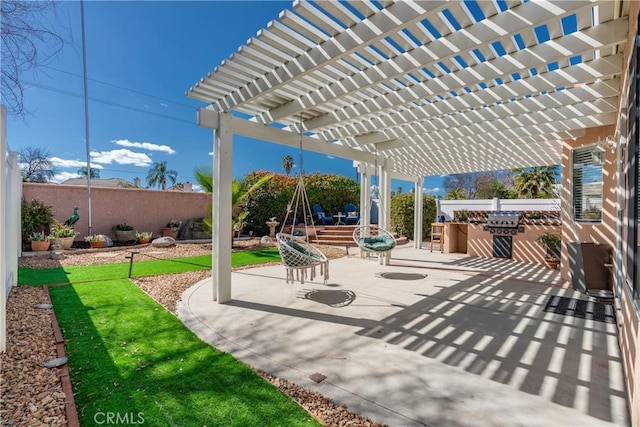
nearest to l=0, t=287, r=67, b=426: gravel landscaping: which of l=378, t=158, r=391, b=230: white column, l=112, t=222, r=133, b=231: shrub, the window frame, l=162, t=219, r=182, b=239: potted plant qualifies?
l=378, t=158, r=391, b=230: white column

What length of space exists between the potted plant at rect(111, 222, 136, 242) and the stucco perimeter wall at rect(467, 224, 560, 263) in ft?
40.9

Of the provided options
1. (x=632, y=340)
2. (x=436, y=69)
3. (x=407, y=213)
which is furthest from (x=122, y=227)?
(x=632, y=340)

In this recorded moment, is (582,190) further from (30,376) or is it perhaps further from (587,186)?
(30,376)

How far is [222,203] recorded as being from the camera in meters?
5.01

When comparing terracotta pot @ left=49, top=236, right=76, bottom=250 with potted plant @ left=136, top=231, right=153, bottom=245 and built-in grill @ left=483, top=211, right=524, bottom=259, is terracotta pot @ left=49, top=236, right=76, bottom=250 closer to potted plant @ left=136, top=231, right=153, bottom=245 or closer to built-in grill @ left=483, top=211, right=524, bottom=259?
potted plant @ left=136, top=231, right=153, bottom=245

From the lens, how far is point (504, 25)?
123 inches

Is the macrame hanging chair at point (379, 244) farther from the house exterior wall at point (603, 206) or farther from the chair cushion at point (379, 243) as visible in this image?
the house exterior wall at point (603, 206)

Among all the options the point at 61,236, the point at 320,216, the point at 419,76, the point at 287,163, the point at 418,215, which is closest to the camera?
the point at 419,76

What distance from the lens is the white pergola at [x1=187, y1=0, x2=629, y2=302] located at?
124 inches

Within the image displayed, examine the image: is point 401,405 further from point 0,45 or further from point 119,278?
point 119,278

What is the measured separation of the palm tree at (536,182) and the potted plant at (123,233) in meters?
22.0

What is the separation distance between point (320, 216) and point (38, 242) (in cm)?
1055

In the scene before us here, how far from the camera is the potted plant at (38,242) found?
30.9 ft

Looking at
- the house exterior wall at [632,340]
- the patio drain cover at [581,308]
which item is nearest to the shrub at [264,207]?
the patio drain cover at [581,308]
